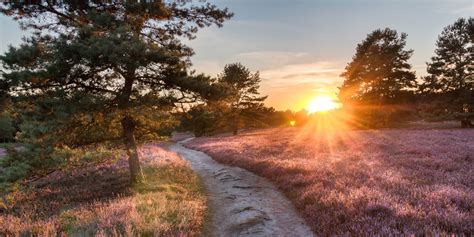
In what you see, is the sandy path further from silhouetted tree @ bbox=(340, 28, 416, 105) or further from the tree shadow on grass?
silhouetted tree @ bbox=(340, 28, 416, 105)

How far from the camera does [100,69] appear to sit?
9852 mm

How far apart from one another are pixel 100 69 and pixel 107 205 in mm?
4625

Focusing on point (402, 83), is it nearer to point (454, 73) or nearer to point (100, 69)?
point (454, 73)

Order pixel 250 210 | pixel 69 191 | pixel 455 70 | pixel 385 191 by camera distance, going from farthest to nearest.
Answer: pixel 455 70 → pixel 69 191 → pixel 250 210 → pixel 385 191

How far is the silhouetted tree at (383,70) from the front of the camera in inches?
1657

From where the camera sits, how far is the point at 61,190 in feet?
43.5

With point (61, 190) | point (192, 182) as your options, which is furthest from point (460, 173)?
point (61, 190)

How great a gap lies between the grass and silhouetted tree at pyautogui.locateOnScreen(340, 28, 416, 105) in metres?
35.8

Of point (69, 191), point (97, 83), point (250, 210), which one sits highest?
point (97, 83)

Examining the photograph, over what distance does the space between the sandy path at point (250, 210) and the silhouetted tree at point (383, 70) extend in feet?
115

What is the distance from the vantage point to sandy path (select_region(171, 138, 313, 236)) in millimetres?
7870

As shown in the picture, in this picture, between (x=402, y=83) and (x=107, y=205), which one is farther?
(x=402, y=83)

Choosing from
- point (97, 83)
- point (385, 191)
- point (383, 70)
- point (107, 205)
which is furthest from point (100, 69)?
point (383, 70)

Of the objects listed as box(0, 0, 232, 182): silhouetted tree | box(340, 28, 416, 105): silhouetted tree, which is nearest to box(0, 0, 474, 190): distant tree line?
box(0, 0, 232, 182): silhouetted tree
